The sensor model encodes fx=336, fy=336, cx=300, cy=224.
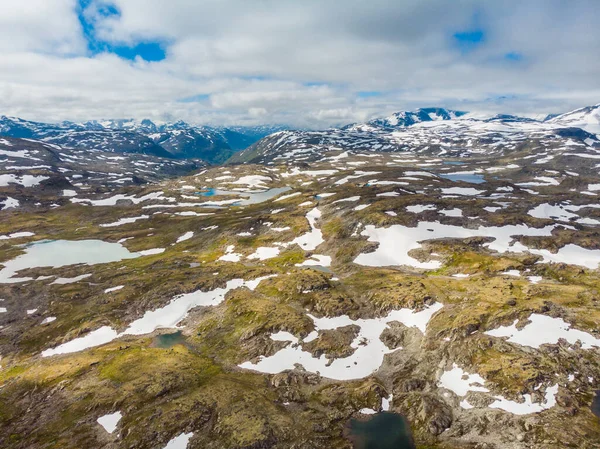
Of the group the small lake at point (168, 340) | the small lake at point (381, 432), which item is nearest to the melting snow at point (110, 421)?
the small lake at point (168, 340)

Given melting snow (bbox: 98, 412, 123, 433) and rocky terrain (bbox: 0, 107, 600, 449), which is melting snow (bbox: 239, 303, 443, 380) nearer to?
rocky terrain (bbox: 0, 107, 600, 449)

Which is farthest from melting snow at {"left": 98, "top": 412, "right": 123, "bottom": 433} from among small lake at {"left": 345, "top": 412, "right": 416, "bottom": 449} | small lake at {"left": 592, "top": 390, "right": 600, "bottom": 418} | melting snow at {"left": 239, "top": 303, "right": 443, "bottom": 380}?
small lake at {"left": 592, "top": 390, "right": 600, "bottom": 418}

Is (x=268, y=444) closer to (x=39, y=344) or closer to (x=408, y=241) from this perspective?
(x=39, y=344)

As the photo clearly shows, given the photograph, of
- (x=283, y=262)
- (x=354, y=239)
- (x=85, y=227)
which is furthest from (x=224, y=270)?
(x=85, y=227)

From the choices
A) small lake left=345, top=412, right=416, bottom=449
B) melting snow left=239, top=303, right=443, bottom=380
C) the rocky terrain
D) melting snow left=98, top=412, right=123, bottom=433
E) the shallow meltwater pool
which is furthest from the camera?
the shallow meltwater pool

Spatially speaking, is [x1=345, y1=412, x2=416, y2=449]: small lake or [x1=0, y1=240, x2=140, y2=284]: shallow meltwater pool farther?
[x1=0, y1=240, x2=140, y2=284]: shallow meltwater pool

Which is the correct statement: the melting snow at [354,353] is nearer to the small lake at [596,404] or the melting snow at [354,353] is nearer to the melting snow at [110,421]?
the melting snow at [110,421]

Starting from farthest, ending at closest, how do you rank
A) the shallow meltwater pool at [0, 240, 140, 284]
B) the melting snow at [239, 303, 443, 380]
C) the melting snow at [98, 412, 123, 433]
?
1. the shallow meltwater pool at [0, 240, 140, 284]
2. the melting snow at [239, 303, 443, 380]
3. the melting snow at [98, 412, 123, 433]

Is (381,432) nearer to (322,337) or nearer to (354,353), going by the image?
(354,353)
